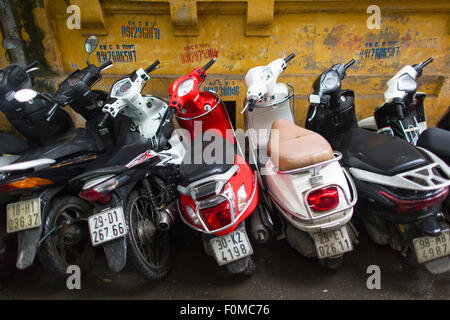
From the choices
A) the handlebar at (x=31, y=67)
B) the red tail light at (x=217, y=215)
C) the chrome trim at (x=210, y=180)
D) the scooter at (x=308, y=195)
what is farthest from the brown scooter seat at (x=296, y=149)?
the handlebar at (x=31, y=67)

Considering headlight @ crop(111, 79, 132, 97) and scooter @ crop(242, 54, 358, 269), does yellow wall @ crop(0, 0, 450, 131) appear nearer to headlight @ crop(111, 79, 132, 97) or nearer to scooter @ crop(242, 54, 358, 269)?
headlight @ crop(111, 79, 132, 97)

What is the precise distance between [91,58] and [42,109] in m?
1.28

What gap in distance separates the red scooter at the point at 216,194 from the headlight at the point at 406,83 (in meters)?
1.76

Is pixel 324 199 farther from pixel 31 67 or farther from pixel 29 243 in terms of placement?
pixel 31 67

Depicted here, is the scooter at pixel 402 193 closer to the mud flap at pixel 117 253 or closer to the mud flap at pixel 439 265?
the mud flap at pixel 439 265

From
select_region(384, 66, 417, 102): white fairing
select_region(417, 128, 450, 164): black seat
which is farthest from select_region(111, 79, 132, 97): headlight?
select_region(417, 128, 450, 164): black seat

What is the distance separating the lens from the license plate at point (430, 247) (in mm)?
1956

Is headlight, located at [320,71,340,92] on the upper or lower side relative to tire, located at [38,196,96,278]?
upper

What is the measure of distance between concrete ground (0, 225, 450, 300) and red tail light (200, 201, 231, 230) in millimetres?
691

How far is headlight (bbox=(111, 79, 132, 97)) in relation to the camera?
7.36 feet

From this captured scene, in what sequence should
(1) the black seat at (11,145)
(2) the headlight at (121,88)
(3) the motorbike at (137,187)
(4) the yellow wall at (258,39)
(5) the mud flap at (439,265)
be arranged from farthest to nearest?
1. (4) the yellow wall at (258,39)
2. (1) the black seat at (11,145)
3. (2) the headlight at (121,88)
4. (5) the mud flap at (439,265)
5. (3) the motorbike at (137,187)

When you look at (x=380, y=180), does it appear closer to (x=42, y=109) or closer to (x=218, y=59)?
(x=218, y=59)

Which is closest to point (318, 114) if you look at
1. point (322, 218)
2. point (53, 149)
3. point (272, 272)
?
point (322, 218)

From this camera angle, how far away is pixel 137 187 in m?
2.31
